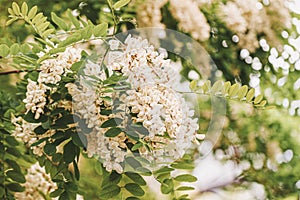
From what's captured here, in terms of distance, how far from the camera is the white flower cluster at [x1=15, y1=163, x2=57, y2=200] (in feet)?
3.84

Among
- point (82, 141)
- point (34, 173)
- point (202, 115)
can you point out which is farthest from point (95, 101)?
point (202, 115)

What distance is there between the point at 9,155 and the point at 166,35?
14.9 inches

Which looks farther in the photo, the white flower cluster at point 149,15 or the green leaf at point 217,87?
the white flower cluster at point 149,15

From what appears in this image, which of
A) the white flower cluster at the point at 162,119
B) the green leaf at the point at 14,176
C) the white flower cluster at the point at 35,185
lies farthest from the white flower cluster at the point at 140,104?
the white flower cluster at the point at 35,185

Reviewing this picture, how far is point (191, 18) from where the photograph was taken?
1.33 meters

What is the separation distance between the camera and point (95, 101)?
79 centimetres

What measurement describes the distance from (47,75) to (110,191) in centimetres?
17

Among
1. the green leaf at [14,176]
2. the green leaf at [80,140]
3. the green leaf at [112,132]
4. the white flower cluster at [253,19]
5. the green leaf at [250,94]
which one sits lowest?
the green leaf at [112,132]

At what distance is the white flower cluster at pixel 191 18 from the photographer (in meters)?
1.33

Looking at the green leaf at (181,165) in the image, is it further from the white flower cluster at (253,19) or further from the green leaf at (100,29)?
the white flower cluster at (253,19)

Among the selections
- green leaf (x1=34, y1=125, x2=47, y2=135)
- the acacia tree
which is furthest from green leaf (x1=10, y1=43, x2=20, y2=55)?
green leaf (x1=34, y1=125, x2=47, y2=135)

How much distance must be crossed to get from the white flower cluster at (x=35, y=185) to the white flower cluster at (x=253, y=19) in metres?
0.50

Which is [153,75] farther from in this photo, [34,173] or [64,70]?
[34,173]

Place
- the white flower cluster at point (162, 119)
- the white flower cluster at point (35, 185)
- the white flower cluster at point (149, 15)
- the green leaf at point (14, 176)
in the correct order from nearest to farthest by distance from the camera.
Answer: the white flower cluster at point (162, 119)
the green leaf at point (14, 176)
the white flower cluster at point (35, 185)
the white flower cluster at point (149, 15)
